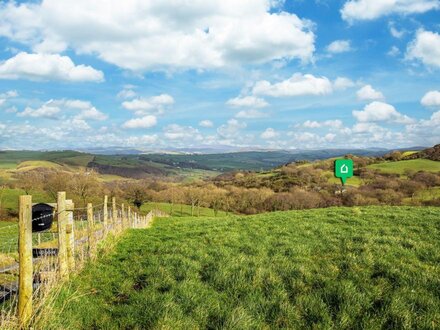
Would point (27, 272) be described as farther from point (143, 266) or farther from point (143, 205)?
point (143, 205)

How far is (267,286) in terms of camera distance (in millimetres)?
8914

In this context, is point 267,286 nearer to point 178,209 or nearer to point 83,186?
point 83,186

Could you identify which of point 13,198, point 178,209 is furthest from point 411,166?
point 13,198

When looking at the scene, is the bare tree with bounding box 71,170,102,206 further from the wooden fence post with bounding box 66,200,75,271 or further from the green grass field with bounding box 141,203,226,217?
the wooden fence post with bounding box 66,200,75,271

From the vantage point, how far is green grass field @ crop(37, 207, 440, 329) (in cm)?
723

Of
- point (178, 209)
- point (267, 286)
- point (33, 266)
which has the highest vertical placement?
point (267, 286)

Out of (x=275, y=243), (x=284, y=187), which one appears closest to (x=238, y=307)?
(x=275, y=243)

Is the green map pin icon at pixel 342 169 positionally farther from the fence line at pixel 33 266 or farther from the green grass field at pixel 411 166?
the green grass field at pixel 411 166

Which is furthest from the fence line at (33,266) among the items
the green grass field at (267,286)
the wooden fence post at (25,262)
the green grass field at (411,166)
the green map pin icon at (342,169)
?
the green grass field at (411,166)

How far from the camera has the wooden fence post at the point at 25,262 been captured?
697 cm

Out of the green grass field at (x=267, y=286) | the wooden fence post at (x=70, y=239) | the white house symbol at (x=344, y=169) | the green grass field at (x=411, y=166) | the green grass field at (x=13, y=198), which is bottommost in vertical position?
the green grass field at (x=13, y=198)

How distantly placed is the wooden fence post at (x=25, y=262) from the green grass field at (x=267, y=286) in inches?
18.1

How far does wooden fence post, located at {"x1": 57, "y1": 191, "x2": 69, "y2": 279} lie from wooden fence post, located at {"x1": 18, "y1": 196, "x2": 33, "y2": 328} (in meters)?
3.05

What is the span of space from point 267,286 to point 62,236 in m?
6.47
